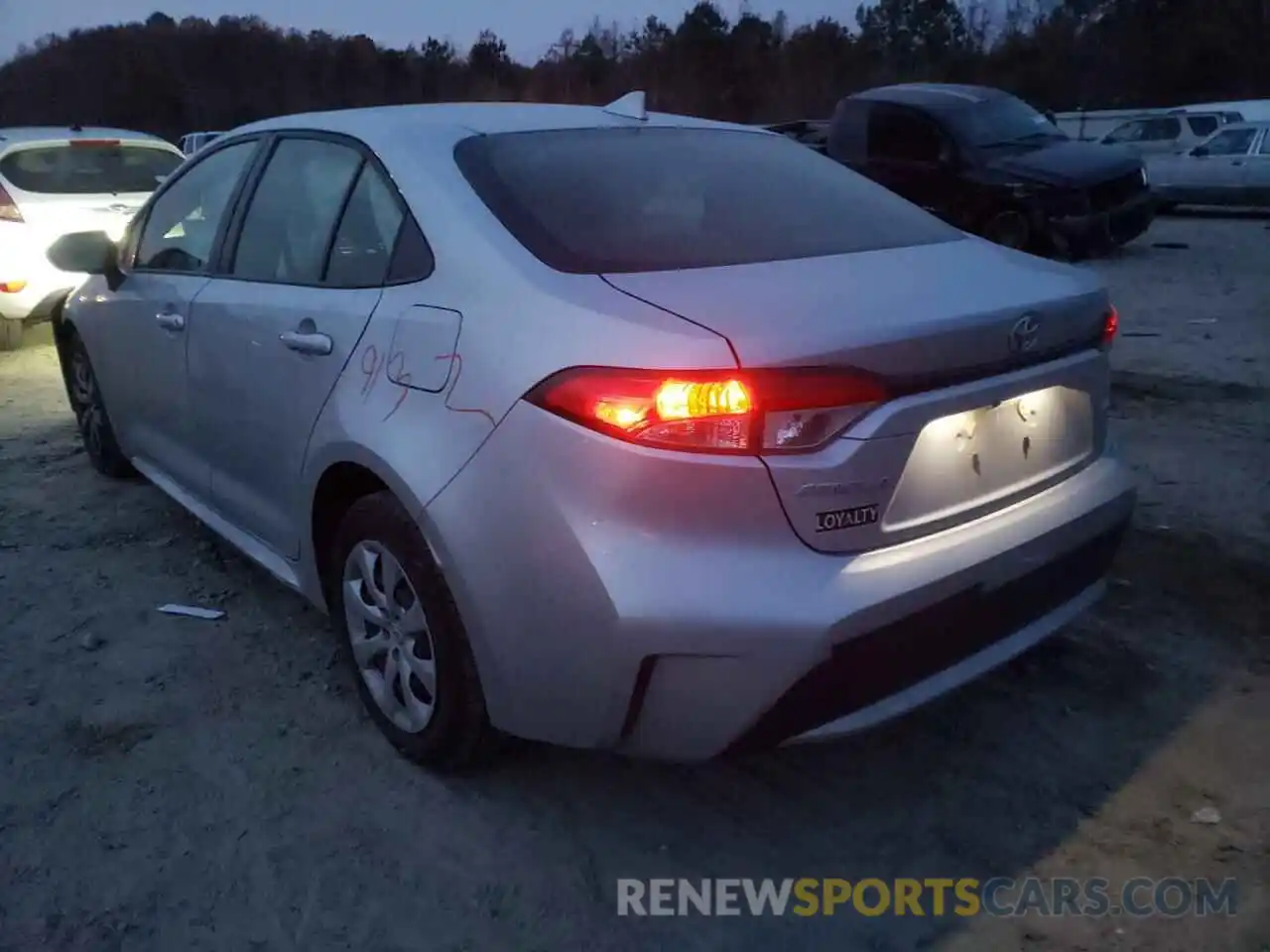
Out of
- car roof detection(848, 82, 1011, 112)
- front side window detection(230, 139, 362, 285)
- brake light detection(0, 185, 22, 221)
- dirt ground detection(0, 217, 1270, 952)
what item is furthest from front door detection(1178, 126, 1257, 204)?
front side window detection(230, 139, 362, 285)

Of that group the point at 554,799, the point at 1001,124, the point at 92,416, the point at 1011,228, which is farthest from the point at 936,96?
the point at 554,799

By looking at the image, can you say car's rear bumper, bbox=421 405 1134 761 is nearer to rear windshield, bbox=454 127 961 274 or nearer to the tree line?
rear windshield, bbox=454 127 961 274

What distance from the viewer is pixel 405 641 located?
9.25 ft

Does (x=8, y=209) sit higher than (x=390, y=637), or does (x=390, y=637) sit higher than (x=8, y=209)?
(x=8, y=209)

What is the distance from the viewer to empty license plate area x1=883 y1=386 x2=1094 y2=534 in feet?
7.69

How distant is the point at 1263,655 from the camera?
3.40m

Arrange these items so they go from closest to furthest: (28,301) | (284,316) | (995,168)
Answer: (284,316) → (28,301) → (995,168)

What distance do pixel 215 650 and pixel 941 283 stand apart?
2.41 m

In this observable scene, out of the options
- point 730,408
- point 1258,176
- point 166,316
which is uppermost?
point 730,408

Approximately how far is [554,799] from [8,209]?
21.6 feet

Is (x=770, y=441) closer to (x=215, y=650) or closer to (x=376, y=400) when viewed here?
(x=376, y=400)

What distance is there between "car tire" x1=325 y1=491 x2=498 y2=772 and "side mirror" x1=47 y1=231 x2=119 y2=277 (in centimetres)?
204

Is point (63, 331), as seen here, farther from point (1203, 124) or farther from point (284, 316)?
point (1203, 124)

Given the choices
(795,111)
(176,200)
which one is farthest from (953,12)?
(176,200)
